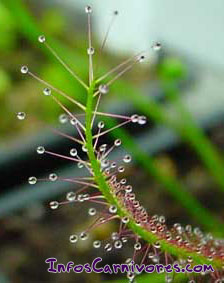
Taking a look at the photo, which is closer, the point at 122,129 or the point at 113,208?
the point at 113,208

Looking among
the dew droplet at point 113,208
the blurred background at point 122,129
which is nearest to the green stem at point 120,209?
the dew droplet at point 113,208

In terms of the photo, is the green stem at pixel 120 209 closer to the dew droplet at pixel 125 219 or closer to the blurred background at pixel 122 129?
the dew droplet at pixel 125 219

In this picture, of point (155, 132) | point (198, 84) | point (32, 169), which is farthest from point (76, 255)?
point (198, 84)

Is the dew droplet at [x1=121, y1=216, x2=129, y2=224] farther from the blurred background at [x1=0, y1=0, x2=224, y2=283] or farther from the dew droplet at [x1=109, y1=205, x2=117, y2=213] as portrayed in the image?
the blurred background at [x1=0, y1=0, x2=224, y2=283]

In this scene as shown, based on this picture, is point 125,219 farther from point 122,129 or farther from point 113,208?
point 122,129

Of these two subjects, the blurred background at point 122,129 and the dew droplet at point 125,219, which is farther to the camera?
the blurred background at point 122,129

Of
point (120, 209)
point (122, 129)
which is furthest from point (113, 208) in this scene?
point (122, 129)
